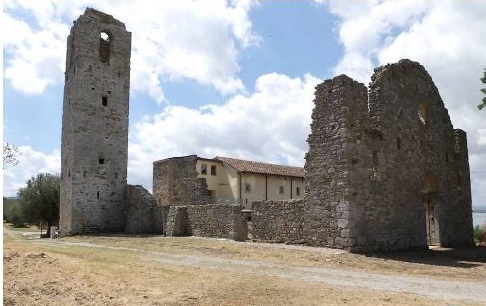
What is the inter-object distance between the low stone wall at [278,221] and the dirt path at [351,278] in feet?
15.1

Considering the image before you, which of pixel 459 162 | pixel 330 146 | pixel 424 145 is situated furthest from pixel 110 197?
pixel 459 162

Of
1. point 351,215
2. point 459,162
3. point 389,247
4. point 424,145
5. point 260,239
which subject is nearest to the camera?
point 351,215

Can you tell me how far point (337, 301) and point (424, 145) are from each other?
15569 millimetres

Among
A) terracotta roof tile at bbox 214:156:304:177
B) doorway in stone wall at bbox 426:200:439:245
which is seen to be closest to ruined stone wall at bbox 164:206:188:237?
doorway in stone wall at bbox 426:200:439:245

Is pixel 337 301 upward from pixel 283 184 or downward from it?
downward

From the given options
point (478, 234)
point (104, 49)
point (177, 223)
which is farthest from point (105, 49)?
point (478, 234)

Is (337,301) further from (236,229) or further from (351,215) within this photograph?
(236,229)

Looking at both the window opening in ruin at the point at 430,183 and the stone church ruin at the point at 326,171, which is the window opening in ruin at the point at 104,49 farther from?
the window opening in ruin at the point at 430,183

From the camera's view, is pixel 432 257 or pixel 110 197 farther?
pixel 110 197

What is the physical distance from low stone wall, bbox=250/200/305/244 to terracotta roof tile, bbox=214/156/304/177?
21449mm

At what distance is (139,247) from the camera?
61.3 feet

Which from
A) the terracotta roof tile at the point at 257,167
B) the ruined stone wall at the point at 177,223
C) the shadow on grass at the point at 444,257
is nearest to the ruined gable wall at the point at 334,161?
the shadow on grass at the point at 444,257

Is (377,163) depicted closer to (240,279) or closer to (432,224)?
(432,224)

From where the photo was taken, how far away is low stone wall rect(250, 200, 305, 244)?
18578 millimetres
